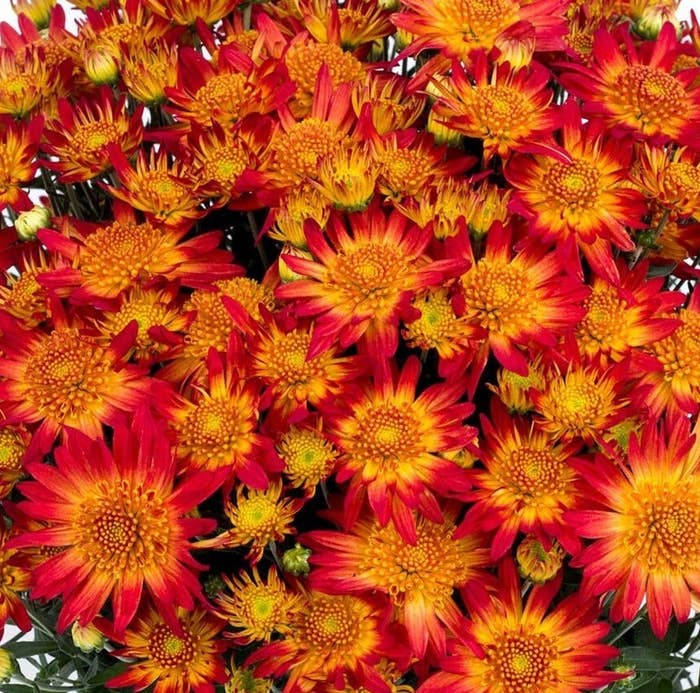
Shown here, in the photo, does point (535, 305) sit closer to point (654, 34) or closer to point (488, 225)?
point (488, 225)

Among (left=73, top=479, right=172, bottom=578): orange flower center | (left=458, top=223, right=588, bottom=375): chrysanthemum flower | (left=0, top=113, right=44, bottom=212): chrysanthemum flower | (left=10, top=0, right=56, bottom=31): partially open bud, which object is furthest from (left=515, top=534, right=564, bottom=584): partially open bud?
(left=10, top=0, right=56, bottom=31): partially open bud

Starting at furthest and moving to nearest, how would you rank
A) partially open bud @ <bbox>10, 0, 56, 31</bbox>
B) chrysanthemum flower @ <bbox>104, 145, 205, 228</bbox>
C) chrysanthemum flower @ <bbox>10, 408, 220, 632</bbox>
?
partially open bud @ <bbox>10, 0, 56, 31</bbox> → chrysanthemum flower @ <bbox>104, 145, 205, 228</bbox> → chrysanthemum flower @ <bbox>10, 408, 220, 632</bbox>

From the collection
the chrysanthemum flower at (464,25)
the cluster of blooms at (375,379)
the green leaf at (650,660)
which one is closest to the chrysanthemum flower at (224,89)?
the cluster of blooms at (375,379)

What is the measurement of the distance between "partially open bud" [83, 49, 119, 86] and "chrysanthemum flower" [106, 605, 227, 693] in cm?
41

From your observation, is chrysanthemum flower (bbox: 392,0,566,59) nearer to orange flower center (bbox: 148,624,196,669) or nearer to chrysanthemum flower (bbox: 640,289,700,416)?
chrysanthemum flower (bbox: 640,289,700,416)

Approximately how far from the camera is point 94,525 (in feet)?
2.00

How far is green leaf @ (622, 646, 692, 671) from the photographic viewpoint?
0.68 meters

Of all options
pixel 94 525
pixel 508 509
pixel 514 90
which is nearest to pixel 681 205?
pixel 514 90

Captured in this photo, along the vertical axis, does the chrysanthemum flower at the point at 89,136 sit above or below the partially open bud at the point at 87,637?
above

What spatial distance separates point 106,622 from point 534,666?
0.27m

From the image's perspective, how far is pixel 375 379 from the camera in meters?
0.61

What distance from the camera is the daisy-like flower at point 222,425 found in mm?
602

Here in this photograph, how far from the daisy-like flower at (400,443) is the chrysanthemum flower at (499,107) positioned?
169mm

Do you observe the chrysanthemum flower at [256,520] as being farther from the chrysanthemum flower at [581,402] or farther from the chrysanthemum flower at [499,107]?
the chrysanthemum flower at [499,107]
